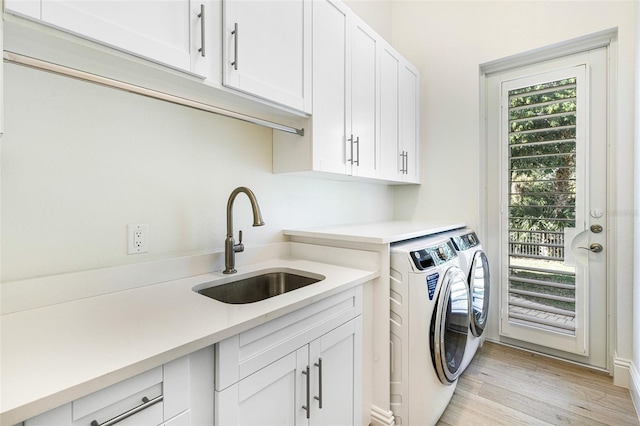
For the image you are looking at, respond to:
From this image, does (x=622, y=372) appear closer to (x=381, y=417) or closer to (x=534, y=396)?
(x=534, y=396)

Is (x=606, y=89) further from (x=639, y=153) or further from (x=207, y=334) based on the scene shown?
(x=207, y=334)

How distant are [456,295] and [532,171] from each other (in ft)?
4.26

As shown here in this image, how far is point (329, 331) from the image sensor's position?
3.96ft

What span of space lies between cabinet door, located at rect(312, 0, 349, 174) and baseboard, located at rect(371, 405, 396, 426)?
1211mm

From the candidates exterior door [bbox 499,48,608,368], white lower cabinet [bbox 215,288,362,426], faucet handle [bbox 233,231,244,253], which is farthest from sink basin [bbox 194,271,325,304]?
exterior door [bbox 499,48,608,368]

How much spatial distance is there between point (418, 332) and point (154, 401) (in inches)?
43.7

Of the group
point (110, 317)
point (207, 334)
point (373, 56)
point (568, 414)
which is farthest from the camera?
point (373, 56)

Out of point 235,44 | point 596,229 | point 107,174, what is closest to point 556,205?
point 596,229

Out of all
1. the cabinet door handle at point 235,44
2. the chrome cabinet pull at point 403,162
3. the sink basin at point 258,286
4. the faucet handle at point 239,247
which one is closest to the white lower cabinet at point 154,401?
the sink basin at point 258,286

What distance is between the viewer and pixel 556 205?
219 centimetres

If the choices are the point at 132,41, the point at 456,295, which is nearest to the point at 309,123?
the point at 132,41

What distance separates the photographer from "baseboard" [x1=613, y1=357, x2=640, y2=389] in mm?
1899

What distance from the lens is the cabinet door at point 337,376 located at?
1.15 meters

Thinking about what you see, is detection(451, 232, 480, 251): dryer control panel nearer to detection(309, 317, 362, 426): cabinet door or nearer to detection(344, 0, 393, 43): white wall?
detection(309, 317, 362, 426): cabinet door
